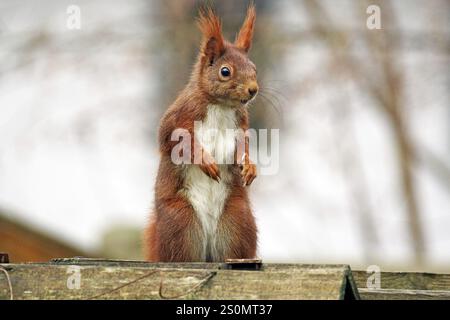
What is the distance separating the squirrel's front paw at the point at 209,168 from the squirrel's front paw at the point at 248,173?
8 cm

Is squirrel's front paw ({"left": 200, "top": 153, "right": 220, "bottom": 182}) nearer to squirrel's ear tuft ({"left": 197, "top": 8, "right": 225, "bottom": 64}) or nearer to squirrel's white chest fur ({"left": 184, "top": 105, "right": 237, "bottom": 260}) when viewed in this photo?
squirrel's white chest fur ({"left": 184, "top": 105, "right": 237, "bottom": 260})

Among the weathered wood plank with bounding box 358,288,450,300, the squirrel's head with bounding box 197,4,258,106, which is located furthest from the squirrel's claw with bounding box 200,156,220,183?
the weathered wood plank with bounding box 358,288,450,300

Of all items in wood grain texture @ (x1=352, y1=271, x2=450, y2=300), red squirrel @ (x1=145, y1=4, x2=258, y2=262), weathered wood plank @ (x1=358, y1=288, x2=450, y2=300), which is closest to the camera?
weathered wood plank @ (x1=358, y1=288, x2=450, y2=300)

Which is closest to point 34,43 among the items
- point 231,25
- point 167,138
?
point 231,25

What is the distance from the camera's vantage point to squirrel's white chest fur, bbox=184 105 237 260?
3139mm

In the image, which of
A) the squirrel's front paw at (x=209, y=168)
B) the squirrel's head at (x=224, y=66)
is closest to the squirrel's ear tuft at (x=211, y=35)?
the squirrel's head at (x=224, y=66)

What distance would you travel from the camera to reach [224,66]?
3227 millimetres

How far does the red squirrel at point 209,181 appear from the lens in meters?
3.11

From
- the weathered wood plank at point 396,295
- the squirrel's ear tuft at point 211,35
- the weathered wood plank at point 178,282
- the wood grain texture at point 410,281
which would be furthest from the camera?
the squirrel's ear tuft at point 211,35

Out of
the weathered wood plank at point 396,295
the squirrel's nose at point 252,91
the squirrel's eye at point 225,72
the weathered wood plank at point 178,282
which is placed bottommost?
the weathered wood plank at point 396,295

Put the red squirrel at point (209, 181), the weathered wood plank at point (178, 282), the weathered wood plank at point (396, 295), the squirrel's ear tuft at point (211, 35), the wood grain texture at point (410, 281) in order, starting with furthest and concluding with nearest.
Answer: the squirrel's ear tuft at point (211, 35), the red squirrel at point (209, 181), the wood grain texture at point (410, 281), the weathered wood plank at point (396, 295), the weathered wood plank at point (178, 282)

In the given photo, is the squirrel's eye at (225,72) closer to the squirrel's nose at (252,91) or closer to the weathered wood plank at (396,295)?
the squirrel's nose at (252,91)

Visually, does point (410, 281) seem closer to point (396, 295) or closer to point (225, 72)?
point (396, 295)
